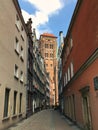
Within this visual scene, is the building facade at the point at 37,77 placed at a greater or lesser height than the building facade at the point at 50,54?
lesser

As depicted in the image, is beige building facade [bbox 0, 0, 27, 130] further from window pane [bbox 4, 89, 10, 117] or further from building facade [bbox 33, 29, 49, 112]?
building facade [bbox 33, 29, 49, 112]

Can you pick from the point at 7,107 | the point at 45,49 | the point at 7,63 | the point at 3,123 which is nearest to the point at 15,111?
the point at 7,107

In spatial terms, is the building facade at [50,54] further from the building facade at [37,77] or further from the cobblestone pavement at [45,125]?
the cobblestone pavement at [45,125]

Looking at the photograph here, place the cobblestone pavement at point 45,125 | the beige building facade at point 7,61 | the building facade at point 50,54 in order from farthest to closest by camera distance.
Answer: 1. the building facade at point 50,54
2. the cobblestone pavement at point 45,125
3. the beige building facade at point 7,61

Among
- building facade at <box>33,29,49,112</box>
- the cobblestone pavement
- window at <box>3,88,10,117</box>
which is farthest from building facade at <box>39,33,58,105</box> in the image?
window at <box>3,88,10,117</box>

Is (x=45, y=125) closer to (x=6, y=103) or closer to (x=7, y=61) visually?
(x=6, y=103)

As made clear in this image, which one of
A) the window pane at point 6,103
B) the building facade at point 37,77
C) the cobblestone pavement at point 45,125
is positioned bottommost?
the cobblestone pavement at point 45,125

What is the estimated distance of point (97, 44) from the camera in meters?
9.55

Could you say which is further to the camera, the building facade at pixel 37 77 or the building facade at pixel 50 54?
the building facade at pixel 50 54

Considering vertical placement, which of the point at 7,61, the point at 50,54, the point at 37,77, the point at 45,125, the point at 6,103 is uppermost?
the point at 50,54

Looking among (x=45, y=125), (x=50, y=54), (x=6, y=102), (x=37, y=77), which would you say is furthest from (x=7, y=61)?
(x=50, y=54)

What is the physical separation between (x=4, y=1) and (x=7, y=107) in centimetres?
864

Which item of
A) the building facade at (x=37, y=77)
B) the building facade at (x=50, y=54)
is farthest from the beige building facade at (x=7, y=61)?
the building facade at (x=50, y=54)

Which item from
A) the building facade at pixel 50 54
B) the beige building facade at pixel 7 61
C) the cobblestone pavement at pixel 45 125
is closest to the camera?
the beige building facade at pixel 7 61
